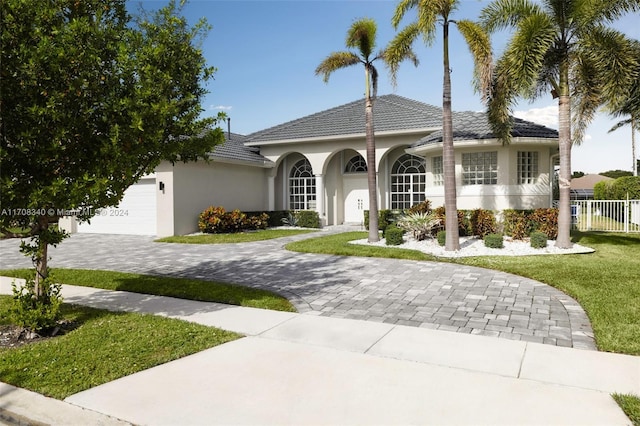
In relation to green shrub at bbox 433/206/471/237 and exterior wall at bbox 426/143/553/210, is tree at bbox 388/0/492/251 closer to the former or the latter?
green shrub at bbox 433/206/471/237

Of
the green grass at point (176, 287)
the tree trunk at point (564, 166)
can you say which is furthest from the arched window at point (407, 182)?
the green grass at point (176, 287)

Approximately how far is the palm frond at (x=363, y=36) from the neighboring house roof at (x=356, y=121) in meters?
5.77

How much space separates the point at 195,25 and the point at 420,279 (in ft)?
20.4

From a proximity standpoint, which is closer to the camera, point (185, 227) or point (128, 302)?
point (128, 302)

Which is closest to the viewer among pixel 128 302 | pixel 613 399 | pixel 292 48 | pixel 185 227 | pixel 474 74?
pixel 613 399

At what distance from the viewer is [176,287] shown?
26.1 ft

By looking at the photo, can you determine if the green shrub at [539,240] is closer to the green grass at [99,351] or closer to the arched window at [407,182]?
the arched window at [407,182]

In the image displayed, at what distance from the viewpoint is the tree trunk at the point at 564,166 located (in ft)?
39.8

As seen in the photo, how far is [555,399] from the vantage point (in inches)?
135

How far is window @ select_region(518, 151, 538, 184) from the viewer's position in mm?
15414

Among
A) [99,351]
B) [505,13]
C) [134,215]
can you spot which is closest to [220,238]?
[134,215]

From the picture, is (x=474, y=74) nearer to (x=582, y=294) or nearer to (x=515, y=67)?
(x=515, y=67)

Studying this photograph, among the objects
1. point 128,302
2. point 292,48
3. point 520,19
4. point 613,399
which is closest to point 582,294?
point 613,399

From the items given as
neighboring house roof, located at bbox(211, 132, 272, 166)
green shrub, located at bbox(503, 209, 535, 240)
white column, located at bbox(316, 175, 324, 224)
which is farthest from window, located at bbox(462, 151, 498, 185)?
neighboring house roof, located at bbox(211, 132, 272, 166)
